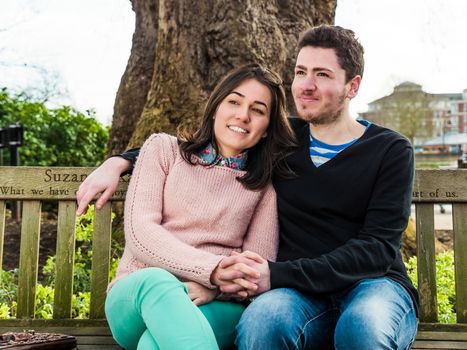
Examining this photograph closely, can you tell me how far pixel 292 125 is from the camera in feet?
10.6

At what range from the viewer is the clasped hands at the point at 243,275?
8.77 ft

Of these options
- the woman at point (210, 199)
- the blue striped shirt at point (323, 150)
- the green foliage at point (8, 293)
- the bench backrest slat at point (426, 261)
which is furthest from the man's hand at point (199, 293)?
the green foliage at point (8, 293)

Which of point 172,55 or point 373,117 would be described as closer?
point 172,55

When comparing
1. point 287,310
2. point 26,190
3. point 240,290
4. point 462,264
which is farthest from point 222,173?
point 462,264

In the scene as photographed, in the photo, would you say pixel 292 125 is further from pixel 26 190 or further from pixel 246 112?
pixel 26 190

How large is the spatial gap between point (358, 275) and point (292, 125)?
2.83ft

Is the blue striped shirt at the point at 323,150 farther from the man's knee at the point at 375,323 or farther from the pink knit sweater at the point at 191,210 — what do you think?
the man's knee at the point at 375,323

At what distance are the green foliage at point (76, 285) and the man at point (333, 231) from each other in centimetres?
122

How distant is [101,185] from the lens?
2.96 metres

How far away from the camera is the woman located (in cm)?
276

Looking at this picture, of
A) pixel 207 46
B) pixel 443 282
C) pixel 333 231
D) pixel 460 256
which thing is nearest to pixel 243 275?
pixel 333 231

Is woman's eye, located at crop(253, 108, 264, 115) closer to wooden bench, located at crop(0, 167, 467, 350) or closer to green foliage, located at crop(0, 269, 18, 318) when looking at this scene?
wooden bench, located at crop(0, 167, 467, 350)

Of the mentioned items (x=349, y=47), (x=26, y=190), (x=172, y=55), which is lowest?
(x=26, y=190)

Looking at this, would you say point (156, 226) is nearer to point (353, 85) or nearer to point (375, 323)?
point (375, 323)
